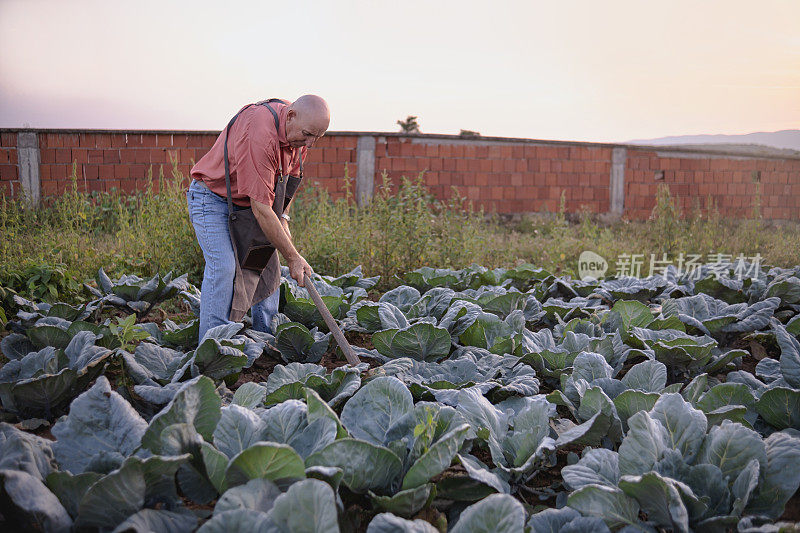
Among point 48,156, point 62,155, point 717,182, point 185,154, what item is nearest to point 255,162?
point 185,154

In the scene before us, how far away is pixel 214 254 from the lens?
292 centimetres

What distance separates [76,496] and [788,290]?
3.56 metres

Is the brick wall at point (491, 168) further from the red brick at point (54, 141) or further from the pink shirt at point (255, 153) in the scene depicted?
the pink shirt at point (255, 153)

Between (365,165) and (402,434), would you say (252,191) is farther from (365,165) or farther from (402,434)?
(365,165)

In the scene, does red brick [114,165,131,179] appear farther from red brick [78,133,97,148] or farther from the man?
the man

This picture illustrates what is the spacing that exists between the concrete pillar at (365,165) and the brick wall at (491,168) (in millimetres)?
37

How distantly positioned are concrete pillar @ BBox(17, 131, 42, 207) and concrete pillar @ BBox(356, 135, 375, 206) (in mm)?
4950

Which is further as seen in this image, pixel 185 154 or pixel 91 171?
pixel 185 154

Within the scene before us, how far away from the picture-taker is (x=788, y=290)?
11.3ft

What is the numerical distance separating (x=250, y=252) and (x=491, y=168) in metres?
8.48

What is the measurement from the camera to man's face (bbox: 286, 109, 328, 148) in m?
2.61

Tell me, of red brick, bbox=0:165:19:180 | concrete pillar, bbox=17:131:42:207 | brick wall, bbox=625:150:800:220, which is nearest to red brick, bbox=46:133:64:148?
concrete pillar, bbox=17:131:42:207

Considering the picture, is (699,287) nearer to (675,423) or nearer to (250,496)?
(675,423)

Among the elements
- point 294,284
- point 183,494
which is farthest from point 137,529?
point 294,284
